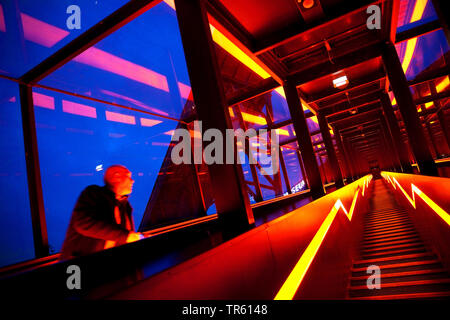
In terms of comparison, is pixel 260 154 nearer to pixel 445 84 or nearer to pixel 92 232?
pixel 92 232

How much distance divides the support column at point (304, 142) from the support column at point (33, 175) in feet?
21.5

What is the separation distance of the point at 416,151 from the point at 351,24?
12.3ft

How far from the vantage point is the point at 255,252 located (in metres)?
1.73

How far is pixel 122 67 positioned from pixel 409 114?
30.7 feet

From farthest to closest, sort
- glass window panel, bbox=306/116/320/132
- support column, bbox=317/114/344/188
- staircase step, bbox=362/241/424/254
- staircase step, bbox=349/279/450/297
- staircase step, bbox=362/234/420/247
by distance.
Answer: glass window panel, bbox=306/116/320/132 < support column, bbox=317/114/344/188 < staircase step, bbox=362/234/420/247 < staircase step, bbox=362/241/424/254 < staircase step, bbox=349/279/450/297

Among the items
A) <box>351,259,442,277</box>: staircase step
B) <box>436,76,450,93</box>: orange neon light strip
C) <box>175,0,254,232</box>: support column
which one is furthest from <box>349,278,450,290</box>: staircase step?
<box>436,76,450,93</box>: orange neon light strip

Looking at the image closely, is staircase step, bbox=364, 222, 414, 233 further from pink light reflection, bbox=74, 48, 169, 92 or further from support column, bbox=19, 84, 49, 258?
pink light reflection, bbox=74, 48, 169, 92

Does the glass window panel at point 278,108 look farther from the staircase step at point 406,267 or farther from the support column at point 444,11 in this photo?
the support column at point 444,11

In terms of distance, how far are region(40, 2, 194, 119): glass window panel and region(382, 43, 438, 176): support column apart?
641 centimetres

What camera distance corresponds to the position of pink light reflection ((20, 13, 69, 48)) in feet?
18.1

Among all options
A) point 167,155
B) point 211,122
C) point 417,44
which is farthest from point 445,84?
point 211,122

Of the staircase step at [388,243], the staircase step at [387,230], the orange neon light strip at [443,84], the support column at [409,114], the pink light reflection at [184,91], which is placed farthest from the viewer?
the orange neon light strip at [443,84]

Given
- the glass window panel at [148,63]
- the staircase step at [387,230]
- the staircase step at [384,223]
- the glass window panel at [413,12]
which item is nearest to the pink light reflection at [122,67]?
the glass window panel at [148,63]

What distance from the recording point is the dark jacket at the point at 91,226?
7.05 feet
